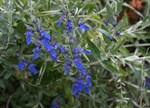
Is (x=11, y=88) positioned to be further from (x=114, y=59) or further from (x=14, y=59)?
(x=114, y=59)

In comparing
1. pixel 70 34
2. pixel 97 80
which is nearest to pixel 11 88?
pixel 97 80

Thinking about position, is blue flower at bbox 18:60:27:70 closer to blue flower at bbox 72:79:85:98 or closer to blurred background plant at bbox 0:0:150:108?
blurred background plant at bbox 0:0:150:108

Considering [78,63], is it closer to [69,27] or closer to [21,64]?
[69,27]

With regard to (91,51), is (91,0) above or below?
above

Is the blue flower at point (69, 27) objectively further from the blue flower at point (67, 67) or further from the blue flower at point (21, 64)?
the blue flower at point (21, 64)

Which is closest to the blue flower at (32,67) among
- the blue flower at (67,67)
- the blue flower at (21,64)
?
the blue flower at (21,64)

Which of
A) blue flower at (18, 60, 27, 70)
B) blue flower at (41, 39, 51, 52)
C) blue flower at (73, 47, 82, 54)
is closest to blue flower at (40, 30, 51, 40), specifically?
blue flower at (41, 39, 51, 52)

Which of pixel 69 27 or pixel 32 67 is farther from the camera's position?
pixel 32 67

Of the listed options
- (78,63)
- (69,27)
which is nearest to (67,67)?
(78,63)
